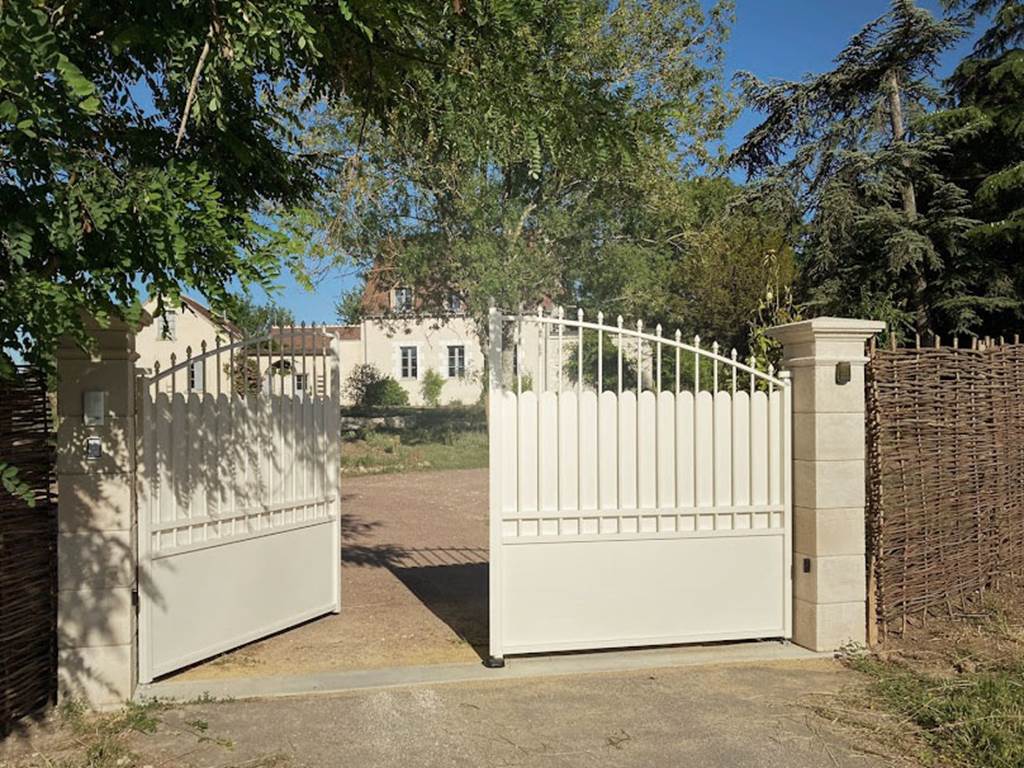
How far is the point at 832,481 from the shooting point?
5.72 metres

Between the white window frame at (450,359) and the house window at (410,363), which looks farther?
the house window at (410,363)

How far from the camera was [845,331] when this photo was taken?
5.67 meters

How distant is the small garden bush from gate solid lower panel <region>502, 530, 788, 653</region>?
30176 mm

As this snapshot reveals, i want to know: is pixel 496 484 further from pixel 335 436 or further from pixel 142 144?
pixel 142 144

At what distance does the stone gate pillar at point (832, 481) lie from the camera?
5684mm

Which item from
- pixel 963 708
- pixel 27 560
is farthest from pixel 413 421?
pixel 963 708

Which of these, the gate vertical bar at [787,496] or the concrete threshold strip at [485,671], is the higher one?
the gate vertical bar at [787,496]

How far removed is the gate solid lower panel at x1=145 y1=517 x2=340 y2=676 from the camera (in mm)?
5211

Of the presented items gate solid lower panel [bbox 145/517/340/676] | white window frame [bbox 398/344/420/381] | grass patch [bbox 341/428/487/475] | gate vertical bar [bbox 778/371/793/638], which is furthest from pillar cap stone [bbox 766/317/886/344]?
white window frame [bbox 398/344/420/381]

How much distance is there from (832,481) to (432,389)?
107ft

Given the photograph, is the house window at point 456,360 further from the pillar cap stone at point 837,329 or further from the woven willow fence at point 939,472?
the pillar cap stone at point 837,329

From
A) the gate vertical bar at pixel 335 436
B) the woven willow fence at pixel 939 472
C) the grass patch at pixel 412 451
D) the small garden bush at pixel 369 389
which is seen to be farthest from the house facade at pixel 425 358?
the woven willow fence at pixel 939 472

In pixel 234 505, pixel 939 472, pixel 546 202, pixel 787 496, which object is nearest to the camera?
pixel 234 505

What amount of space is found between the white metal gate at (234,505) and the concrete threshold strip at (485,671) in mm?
319
